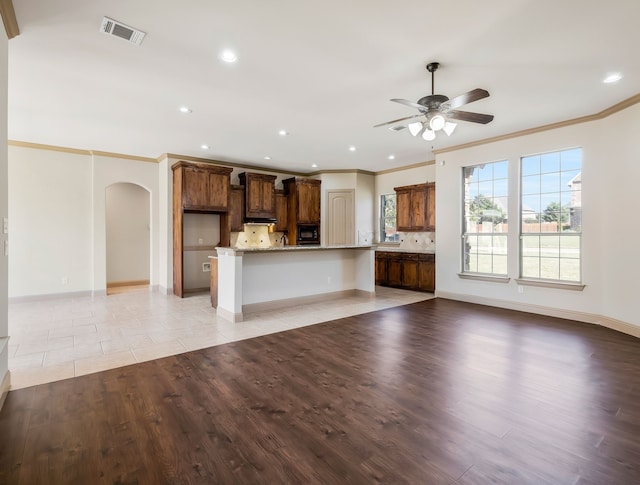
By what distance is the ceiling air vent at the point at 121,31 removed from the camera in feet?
8.47

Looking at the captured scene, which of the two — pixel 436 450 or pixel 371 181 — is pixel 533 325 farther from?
pixel 371 181

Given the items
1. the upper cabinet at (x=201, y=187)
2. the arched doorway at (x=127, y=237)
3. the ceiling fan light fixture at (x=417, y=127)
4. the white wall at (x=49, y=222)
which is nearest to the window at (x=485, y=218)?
the ceiling fan light fixture at (x=417, y=127)

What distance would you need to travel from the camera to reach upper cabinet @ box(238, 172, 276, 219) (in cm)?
752

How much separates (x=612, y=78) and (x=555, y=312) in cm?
332

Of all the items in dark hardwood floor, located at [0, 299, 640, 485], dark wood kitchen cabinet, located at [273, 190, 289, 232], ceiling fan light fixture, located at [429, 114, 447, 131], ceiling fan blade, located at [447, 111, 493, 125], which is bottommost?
dark hardwood floor, located at [0, 299, 640, 485]

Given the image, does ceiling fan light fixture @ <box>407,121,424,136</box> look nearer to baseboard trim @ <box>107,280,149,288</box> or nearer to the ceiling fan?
the ceiling fan

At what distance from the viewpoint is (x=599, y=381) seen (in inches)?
111

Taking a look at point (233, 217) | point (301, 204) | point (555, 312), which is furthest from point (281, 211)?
point (555, 312)

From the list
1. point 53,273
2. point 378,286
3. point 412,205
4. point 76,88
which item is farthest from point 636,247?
point 53,273

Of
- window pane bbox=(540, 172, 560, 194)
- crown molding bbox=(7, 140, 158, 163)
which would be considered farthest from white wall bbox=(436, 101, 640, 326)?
crown molding bbox=(7, 140, 158, 163)

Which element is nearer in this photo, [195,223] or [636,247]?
[636,247]

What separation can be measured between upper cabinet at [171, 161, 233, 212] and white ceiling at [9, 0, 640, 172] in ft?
4.04

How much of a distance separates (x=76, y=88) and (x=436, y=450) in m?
5.03

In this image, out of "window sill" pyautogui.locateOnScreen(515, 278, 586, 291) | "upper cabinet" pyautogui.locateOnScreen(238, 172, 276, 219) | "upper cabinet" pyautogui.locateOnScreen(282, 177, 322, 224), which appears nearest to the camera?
"window sill" pyautogui.locateOnScreen(515, 278, 586, 291)
